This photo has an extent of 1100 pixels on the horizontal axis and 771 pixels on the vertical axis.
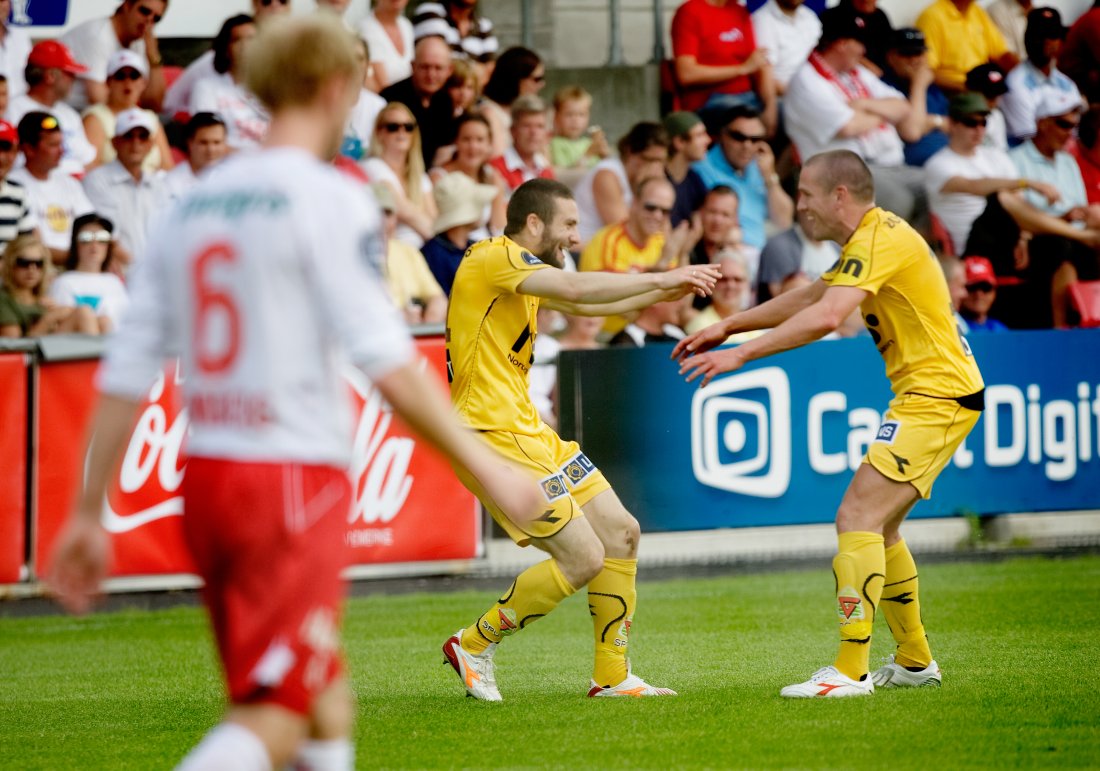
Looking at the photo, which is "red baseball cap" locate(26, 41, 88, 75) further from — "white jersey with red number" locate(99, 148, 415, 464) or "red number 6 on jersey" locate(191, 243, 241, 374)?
"red number 6 on jersey" locate(191, 243, 241, 374)

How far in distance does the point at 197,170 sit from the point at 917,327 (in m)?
7.71

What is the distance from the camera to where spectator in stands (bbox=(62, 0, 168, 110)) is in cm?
1476

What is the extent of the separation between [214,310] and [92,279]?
9315 mm

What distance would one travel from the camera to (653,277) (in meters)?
7.30

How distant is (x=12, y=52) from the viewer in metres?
14.6

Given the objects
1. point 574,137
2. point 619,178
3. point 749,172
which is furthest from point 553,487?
point 574,137

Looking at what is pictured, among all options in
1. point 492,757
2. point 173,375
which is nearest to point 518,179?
point 173,375

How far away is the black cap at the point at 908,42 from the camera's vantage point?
1745 cm

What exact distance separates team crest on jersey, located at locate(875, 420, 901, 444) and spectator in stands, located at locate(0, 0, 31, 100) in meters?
9.32

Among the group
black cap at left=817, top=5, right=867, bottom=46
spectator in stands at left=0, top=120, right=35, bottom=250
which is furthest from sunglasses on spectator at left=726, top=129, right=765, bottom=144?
spectator in stands at left=0, top=120, right=35, bottom=250

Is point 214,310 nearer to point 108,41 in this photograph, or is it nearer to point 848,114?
point 108,41

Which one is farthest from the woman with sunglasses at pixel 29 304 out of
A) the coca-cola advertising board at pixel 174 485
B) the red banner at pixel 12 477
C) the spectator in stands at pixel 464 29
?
the spectator in stands at pixel 464 29

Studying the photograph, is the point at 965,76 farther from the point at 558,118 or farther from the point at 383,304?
the point at 383,304

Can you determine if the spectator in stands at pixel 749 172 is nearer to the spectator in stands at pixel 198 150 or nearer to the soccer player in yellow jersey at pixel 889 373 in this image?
the spectator in stands at pixel 198 150
